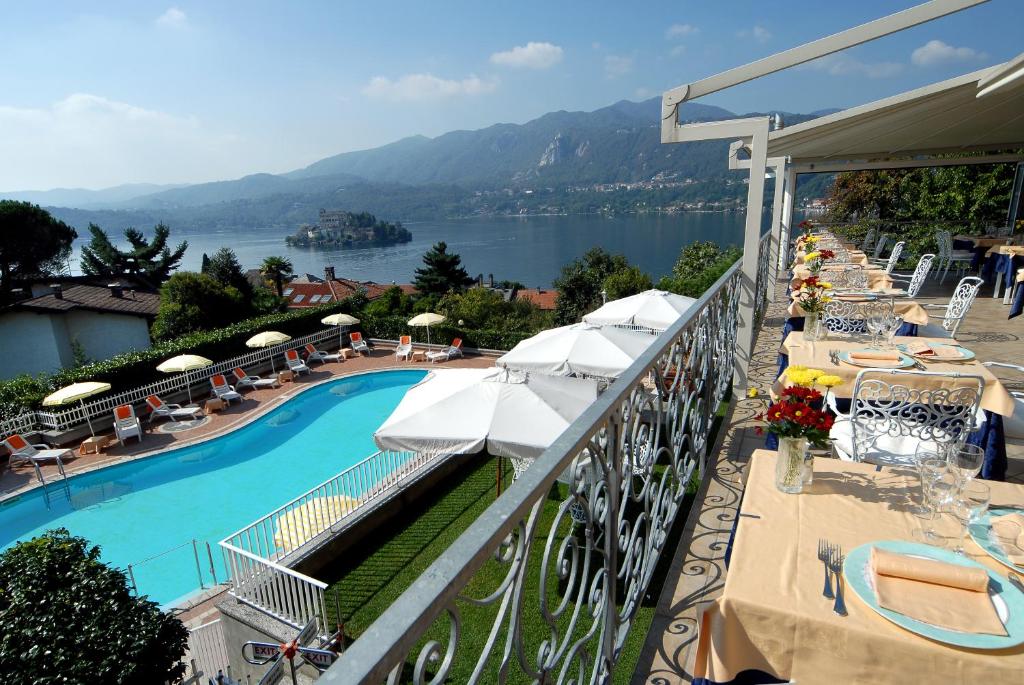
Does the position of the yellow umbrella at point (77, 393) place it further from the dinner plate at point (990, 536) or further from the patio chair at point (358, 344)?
the dinner plate at point (990, 536)

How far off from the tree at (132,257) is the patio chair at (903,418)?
2264 inches

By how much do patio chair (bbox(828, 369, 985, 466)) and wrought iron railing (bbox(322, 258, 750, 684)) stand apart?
86cm

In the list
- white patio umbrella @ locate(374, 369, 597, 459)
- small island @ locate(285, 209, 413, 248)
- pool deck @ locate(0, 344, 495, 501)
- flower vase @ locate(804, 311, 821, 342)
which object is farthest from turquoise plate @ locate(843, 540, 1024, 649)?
small island @ locate(285, 209, 413, 248)

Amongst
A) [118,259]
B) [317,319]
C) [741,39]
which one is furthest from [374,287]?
[741,39]

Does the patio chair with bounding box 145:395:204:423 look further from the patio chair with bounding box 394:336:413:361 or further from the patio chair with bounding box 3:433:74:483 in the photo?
the patio chair with bounding box 394:336:413:361

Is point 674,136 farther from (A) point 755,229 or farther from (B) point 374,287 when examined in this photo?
(B) point 374,287

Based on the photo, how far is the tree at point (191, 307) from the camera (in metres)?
27.7

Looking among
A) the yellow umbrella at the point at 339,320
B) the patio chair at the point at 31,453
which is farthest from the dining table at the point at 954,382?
the yellow umbrella at the point at 339,320

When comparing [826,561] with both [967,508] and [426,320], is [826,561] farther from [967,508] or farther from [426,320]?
[426,320]

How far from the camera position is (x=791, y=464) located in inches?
80.1

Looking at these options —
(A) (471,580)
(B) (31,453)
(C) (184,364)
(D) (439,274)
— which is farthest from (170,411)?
(D) (439,274)

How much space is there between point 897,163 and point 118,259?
58.8m

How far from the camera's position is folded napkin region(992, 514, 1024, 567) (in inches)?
62.4

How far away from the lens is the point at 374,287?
61.5 m
